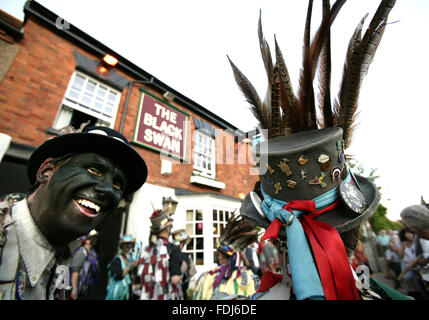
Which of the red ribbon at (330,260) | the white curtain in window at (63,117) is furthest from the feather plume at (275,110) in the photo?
the white curtain in window at (63,117)

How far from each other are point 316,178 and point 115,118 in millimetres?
6697

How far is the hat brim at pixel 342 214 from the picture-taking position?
1.01 m

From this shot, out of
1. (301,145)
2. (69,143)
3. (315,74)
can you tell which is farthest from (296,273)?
(69,143)

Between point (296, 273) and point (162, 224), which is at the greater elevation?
point (162, 224)

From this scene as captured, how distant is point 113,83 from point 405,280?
9.28m

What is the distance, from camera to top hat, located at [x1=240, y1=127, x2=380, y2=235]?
1070 mm

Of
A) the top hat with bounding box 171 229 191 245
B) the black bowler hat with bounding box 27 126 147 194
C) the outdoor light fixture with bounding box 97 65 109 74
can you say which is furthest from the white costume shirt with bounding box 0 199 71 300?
the outdoor light fixture with bounding box 97 65 109 74

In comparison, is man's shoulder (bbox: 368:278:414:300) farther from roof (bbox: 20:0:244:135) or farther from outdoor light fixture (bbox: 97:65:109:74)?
outdoor light fixture (bbox: 97:65:109:74)

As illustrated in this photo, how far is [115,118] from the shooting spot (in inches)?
250

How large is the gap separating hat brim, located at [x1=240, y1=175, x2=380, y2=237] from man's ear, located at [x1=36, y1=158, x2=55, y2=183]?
52.3 inches

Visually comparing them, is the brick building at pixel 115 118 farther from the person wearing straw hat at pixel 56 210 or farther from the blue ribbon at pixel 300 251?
the blue ribbon at pixel 300 251

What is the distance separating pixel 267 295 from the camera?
122 centimetres

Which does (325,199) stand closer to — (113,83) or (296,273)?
(296,273)

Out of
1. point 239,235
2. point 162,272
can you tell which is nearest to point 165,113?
point 239,235
